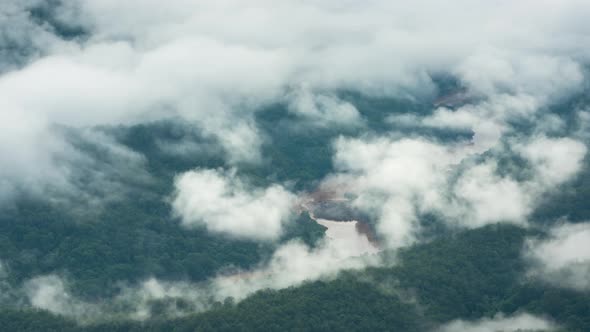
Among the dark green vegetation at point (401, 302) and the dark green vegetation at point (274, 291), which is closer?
the dark green vegetation at point (401, 302)

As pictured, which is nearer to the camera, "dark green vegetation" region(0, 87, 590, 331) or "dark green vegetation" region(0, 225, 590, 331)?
"dark green vegetation" region(0, 225, 590, 331)

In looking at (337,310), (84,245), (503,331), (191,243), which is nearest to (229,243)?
(191,243)

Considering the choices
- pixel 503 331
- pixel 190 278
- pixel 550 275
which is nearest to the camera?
pixel 503 331

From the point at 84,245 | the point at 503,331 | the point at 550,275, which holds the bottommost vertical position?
the point at 503,331

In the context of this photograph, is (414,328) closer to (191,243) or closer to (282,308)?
(282,308)

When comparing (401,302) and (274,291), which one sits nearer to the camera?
(401,302)

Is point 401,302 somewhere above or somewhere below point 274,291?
below

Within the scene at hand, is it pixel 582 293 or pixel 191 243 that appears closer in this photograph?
pixel 582 293

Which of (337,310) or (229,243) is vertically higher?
(229,243)
